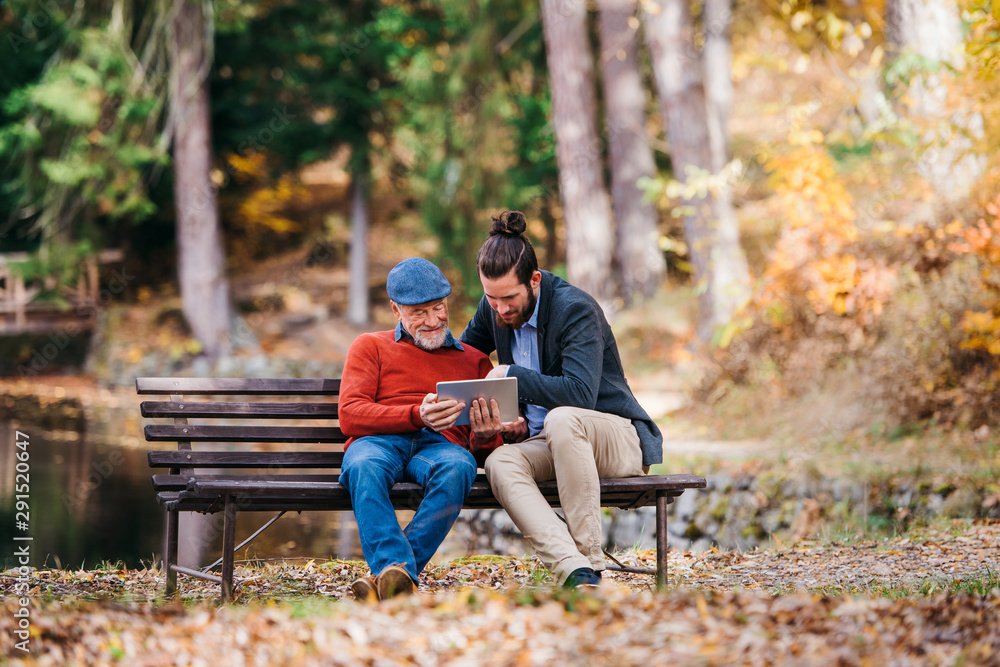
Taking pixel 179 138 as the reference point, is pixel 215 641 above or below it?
below

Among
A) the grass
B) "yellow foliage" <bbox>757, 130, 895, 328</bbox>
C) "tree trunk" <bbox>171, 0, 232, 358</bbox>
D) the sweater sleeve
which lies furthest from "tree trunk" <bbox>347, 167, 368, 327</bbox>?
the grass

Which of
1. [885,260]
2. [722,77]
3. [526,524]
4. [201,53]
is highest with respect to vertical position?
[201,53]

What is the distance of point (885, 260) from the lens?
905 cm

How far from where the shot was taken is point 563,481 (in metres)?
4.02

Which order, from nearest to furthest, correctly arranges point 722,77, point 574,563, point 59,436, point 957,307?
1. point 574,563
2. point 957,307
3. point 59,436
4. point 722,77

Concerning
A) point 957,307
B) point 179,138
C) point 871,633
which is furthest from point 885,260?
point 179,138

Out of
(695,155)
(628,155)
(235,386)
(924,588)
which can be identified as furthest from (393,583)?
(628,155)

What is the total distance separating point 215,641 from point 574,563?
56.6 inches

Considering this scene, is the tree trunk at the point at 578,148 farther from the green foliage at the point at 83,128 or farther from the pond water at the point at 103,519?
the green foliage at the point at 83,128

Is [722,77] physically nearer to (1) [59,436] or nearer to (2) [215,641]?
(1) [59,436]

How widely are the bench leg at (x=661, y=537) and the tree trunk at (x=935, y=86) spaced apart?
18.3ft

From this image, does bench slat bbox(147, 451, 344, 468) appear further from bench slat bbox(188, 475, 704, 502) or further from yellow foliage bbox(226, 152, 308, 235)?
yellow foliage bbox(226, 152, 308, 235)

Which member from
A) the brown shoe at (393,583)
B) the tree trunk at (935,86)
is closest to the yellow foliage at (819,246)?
the tree trunk at (935,86)

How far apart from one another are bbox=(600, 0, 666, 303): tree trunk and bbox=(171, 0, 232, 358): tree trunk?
8.15 meters
